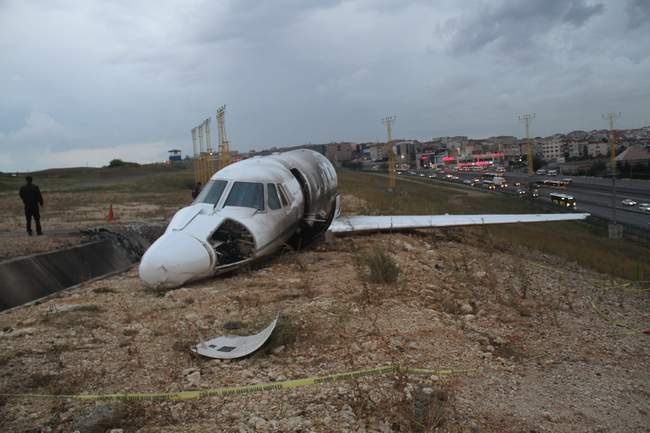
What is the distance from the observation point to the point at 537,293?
9.40 m

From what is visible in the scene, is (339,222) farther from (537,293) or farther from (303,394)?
(303,394)

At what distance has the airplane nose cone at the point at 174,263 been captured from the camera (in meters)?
9.15

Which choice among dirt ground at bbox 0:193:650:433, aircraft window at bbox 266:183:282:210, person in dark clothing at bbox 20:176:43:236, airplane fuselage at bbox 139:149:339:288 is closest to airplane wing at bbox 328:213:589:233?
airplane fuselage at bbox 139:149:339:288

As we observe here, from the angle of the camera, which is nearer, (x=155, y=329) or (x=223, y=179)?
(x=155, y=329)

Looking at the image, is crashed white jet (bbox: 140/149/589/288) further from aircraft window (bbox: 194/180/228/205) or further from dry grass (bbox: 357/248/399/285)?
dry grass (bbox: 357/248/399/285)

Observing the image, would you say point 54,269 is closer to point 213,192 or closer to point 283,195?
point 213,192

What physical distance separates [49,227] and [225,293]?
1343 cm

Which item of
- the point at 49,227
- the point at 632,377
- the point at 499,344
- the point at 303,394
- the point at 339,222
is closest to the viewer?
the point at 303,394

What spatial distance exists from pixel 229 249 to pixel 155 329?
346 cm

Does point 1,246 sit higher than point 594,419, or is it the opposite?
point 1,246

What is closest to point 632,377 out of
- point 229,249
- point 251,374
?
point 251,374

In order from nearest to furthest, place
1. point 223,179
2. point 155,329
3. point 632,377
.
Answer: point 632,377, point 155,329, point 223,179

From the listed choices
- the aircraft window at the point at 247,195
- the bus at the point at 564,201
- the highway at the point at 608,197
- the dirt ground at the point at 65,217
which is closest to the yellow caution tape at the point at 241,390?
the aircraft window at the point at 247,195

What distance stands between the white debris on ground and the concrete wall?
1.42 meters
